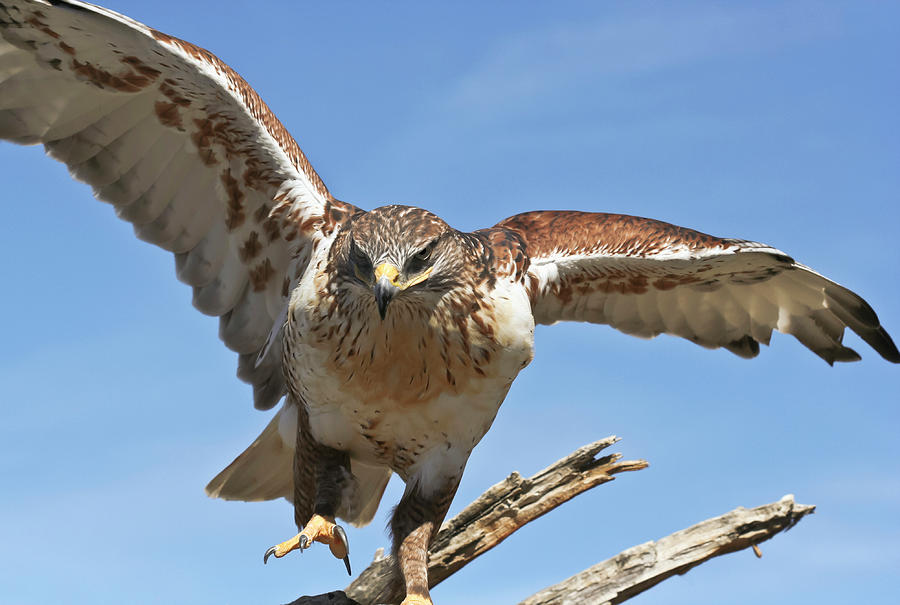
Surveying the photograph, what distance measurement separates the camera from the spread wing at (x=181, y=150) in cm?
572

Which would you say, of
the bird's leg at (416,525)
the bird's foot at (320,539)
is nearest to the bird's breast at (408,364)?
the bird's leg at (416,525)

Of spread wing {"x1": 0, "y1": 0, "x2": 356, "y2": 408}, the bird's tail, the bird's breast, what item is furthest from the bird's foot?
spread wing {"x1": 0, "y1": 0, "x2": 356, "y2": 408}

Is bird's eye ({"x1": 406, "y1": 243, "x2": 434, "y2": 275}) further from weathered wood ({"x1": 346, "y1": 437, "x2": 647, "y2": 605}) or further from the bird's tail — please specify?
weathered wood ({"x1": 346, "y1": 437, "x2": 647, "y2": 605})

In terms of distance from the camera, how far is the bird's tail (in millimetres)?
6953

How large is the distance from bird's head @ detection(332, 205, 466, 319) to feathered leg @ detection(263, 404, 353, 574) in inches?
43.9

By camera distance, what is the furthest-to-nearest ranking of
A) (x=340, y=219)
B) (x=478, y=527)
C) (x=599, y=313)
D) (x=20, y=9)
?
(x=599, y=313)
(x=478, y=527)
(x=340, y=219)
(x=20, y=9)

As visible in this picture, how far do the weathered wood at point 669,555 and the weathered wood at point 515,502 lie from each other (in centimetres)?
79

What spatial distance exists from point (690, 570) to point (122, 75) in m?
4.57

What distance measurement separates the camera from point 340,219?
601cm

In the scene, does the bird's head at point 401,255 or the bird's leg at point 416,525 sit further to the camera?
the bird's leg at point 416,525

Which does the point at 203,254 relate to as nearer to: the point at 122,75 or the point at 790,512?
the point at 122,75

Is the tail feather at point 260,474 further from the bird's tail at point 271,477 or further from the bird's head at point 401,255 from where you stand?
the bird's head at point 401,255

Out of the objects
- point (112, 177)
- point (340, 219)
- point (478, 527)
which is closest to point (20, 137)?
point (112, 177)

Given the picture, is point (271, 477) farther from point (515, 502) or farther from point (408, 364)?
point (408, 364)
